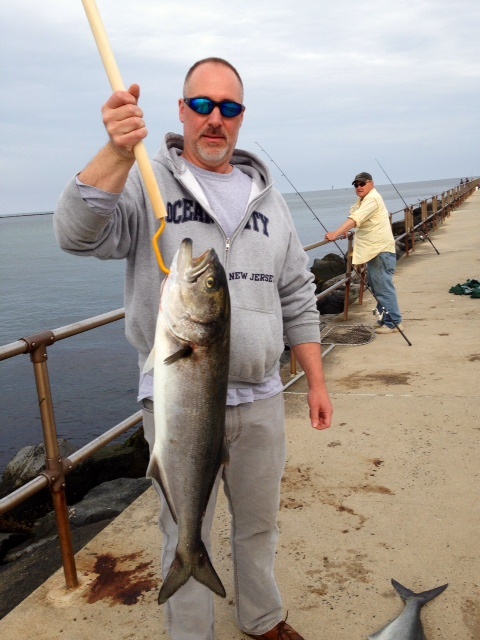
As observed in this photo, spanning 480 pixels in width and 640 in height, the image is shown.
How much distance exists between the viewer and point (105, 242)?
2.13m

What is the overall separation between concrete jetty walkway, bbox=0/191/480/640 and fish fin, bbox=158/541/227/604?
0.74 meters

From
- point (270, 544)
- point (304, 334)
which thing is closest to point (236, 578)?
point (270, 544)

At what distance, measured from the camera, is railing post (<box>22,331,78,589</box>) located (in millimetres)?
2822

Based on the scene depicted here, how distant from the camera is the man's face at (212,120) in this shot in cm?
227

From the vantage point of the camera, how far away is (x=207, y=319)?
1.92 metres

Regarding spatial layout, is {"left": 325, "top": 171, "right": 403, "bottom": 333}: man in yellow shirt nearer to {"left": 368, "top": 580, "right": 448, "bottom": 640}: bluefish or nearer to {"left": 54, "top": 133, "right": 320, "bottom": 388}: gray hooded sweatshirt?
{"left": 368, "top": 580, "right": 448, "bottom": 640}: bluefish

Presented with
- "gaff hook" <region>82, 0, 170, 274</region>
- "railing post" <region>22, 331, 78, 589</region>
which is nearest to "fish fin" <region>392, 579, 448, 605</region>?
"railing post" <region>22, 331, 78, 589</region>

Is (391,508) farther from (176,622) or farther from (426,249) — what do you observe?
(426,249)

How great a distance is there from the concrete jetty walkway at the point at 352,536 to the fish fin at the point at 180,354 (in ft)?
5.02

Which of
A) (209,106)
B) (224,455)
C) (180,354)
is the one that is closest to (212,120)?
(209,106)

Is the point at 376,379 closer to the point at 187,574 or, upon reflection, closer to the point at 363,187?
the point at 363,187

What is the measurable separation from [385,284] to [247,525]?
5782mm

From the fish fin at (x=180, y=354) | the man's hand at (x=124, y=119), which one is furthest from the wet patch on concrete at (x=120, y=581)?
the man's hand at (x=124, y=119)

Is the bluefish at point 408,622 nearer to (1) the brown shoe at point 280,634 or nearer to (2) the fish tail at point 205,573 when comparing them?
(1) the brown shoe at point 280,634
